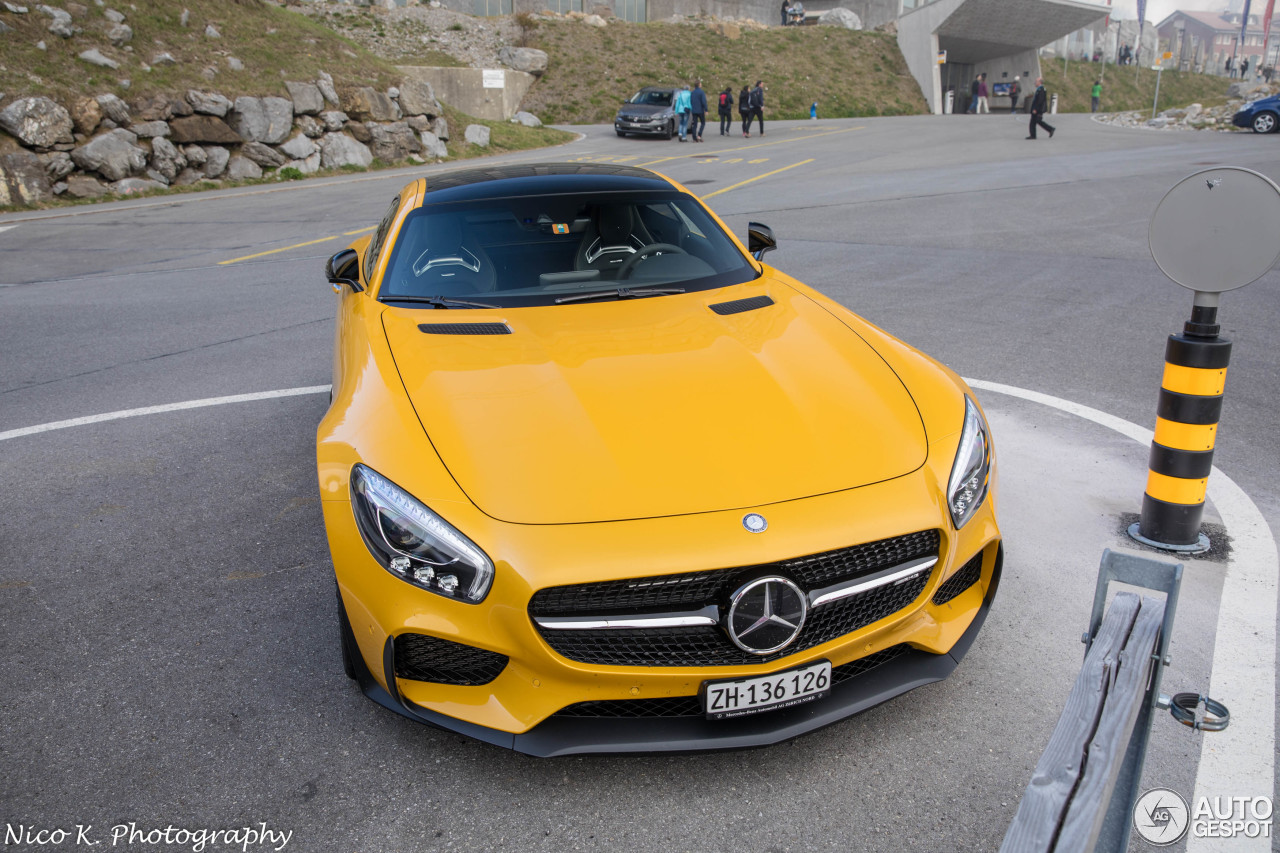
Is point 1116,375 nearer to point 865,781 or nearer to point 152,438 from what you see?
point 865,781

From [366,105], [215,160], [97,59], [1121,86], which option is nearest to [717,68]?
[366,105]

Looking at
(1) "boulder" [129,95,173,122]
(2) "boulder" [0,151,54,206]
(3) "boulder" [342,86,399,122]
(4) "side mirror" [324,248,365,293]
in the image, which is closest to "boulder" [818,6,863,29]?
(3) "boulder" [342,86,399,122]

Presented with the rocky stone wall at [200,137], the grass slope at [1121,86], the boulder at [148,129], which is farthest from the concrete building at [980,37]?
the boulder at [148,129]

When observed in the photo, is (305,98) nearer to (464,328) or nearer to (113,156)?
(113,156)

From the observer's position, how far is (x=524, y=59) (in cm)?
4053

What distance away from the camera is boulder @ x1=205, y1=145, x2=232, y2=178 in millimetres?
20516

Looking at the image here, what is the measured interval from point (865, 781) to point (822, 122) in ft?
124

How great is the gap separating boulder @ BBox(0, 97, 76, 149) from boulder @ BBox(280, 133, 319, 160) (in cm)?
447

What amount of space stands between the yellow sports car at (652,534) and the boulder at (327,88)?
22160mm

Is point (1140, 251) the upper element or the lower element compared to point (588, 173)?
lower

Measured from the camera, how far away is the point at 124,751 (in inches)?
108

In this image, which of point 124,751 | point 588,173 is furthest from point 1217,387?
point 124,751

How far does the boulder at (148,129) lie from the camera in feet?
64.1

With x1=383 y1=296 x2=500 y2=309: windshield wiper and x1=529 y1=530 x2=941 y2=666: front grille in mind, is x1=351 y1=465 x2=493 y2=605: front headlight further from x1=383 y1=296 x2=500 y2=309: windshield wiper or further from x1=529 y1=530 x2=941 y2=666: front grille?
x1=383 y1=296 x2=500 y2=309: windshield wiper
